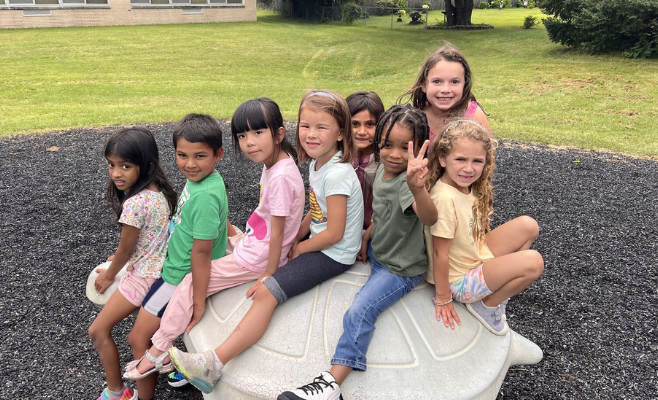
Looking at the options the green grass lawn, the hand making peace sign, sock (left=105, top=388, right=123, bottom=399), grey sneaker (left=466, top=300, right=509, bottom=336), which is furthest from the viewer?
the green grass lawn

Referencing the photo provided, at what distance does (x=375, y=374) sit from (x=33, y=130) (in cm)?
964

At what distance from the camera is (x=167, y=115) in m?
10.6

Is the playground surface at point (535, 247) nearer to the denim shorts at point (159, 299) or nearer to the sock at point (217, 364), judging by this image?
the denim shorts at point (159, 299)

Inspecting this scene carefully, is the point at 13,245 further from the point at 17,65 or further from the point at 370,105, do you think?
the point at 17,65

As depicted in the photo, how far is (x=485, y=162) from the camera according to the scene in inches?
98.9

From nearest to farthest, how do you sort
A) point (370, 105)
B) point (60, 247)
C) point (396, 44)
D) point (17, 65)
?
1. point (370, 105)
2. point (60, 247)
3. point (17, 65)
4. point (396, 44)

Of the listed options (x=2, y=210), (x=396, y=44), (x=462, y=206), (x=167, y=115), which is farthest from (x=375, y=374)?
(x=396, y=44)

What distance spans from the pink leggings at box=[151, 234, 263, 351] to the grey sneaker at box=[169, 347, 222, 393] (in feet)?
1.09

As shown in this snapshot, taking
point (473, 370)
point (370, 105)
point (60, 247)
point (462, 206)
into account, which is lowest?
point (60, 247)

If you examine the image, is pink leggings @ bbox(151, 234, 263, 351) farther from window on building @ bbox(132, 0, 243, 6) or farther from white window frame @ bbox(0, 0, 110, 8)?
window on building @ bbox(132, 0, 243, 6)

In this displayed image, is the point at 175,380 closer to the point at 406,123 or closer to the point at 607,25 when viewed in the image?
the point at 406,123

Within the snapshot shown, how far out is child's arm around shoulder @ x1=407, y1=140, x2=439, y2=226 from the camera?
2097 millimetres

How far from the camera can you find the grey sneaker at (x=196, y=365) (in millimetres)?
2246

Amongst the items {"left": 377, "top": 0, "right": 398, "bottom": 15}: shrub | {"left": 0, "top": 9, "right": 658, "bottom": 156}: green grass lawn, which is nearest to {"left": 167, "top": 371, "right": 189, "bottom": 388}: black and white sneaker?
{"left": 0, "top": 9, "right": 658, "bottom": 156}: green grass lawn
